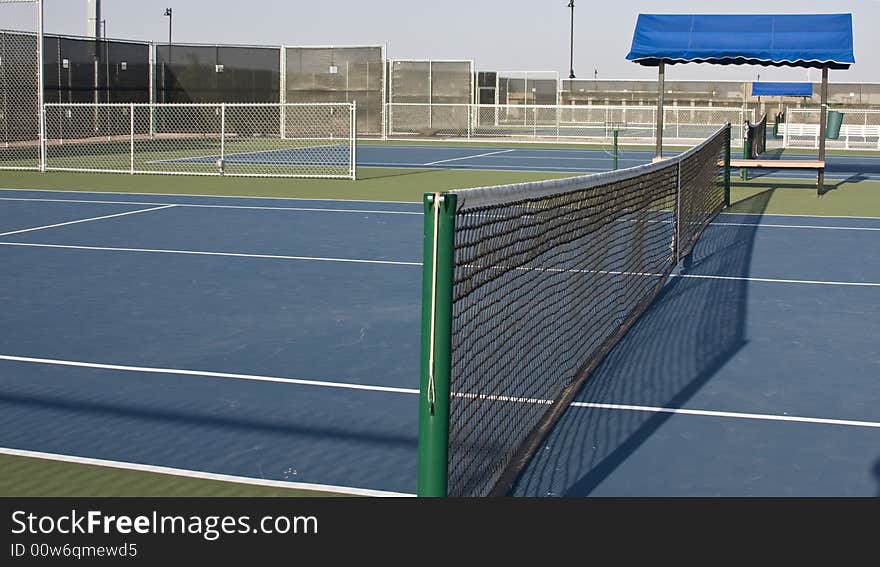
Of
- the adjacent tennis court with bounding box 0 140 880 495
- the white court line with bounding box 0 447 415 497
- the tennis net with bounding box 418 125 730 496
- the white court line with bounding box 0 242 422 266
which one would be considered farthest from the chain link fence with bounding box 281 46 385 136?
the white court line with bounding box 0 447 415 497

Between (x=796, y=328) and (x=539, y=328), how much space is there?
2445 millimetres

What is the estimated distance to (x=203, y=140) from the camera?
41281 millimetres

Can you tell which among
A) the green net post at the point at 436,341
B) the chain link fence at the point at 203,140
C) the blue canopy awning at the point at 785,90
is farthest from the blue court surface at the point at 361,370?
the blue canopy awning at the point at 785,90

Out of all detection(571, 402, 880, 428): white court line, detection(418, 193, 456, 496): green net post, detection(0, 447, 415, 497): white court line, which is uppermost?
detection(418, 193, 456, 496): green net post

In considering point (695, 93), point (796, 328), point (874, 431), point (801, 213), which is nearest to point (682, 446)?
point (874, 431)

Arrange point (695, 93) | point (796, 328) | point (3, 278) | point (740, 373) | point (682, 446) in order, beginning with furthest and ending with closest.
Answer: point (695, 93) < point (3, 278) < point (796, 328) < point (740, 373) < point (682, 446)

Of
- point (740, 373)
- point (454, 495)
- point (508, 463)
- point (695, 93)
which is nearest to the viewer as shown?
point (454, 495)

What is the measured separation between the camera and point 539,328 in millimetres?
7605

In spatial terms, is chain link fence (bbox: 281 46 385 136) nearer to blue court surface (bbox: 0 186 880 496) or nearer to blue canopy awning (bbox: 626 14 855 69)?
blue canopy awning (bbox: 626 14 855 69)

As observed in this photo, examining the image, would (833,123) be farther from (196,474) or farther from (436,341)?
(436,341)

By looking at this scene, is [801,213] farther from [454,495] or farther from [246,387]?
[454,495]

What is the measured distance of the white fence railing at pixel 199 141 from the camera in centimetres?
2678

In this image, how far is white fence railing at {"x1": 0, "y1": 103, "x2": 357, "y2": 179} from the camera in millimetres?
26781

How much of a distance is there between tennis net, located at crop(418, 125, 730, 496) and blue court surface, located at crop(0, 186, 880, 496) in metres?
0.20
